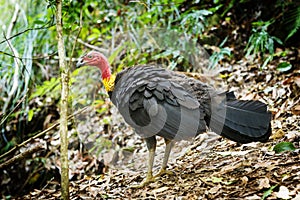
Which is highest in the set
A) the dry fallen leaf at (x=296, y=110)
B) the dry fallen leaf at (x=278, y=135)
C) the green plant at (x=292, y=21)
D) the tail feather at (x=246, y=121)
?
the green plant at (x=292, y=21)

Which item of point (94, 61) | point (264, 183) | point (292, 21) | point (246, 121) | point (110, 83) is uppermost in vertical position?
point (292, 21)

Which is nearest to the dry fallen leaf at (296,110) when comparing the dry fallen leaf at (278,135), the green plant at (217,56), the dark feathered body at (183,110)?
the dry fallen leaf at (278,135)

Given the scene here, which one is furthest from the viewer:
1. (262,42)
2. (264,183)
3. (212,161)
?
(262,42)

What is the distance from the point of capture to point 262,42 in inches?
188

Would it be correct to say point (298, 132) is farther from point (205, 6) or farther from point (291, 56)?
point (205, 6)

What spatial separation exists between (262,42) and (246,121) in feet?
7.45

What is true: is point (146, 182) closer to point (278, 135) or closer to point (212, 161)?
point (212, 161)

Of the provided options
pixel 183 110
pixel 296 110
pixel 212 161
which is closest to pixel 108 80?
pixel 183 110

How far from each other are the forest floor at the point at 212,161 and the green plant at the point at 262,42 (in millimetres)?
166

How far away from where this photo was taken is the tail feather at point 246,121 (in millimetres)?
2727

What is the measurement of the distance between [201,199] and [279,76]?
2521 millimetres

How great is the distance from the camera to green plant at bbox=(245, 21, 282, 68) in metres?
4.76

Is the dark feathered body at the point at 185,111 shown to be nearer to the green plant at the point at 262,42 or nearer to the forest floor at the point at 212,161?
the forest floor at the point at 212,161

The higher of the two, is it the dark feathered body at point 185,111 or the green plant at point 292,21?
the green plant at point 292,21
